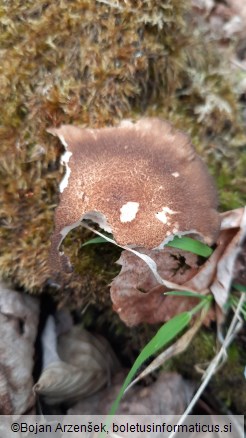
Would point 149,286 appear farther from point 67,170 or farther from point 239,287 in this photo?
point 67,170

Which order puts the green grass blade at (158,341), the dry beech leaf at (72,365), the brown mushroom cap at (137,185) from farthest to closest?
1. the dry beech leaf at (72,365)
2. the brown mushroom cap at (137,185)
3. the green grass blade at (158,341)

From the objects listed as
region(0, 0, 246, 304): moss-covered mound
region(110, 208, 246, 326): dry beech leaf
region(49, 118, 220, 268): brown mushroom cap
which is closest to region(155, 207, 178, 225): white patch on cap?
region(49, 118, 220, 268): brown mushroom cap

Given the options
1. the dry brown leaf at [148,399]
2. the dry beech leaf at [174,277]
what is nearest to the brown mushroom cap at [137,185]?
the dry beech leaf at [174,277]

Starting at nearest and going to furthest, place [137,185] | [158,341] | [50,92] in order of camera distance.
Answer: [158,341], [137,185], [50,92]

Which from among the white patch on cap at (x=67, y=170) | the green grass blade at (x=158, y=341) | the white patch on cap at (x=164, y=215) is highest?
the white patch on cap at (x=67, y=170)

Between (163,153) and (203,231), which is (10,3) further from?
(203,231)

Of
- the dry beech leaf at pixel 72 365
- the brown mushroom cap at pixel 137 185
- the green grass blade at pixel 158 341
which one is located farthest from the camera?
the dry beech leaf at pixel 72 365

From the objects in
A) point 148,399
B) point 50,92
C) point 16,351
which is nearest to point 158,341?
point 148,399

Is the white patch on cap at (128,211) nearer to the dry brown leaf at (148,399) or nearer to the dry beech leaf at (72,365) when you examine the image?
the dry beech leaf at (72,365)
